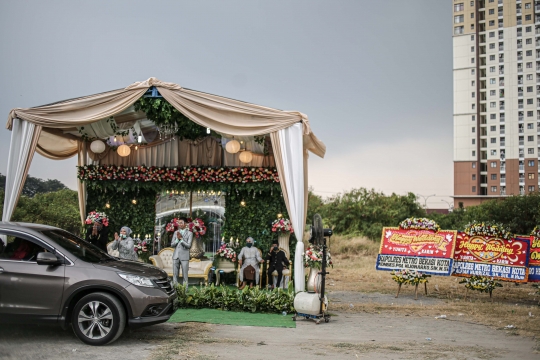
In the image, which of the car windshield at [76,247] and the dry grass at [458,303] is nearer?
the car windshield at [76,247]

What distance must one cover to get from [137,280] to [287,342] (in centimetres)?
249

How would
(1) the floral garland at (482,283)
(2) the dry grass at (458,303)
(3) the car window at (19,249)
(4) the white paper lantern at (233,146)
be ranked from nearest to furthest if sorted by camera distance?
(3) the car window at (19,249), (2) the dry grass at (458,303), (1) the floral garland at (482,283), (4) the white paper lantern at (233,146)

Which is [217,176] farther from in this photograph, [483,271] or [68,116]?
[483,271]

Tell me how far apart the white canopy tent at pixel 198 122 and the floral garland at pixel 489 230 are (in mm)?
5637

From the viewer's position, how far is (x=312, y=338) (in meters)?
8.51

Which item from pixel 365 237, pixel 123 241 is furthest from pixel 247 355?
pixel 365 237

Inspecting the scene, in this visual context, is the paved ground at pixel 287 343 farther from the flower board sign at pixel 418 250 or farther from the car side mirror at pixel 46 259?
the flower board sign at pixel 418 250

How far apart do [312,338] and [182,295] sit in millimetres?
3470

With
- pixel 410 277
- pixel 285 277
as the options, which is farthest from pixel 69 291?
pixel 410 277

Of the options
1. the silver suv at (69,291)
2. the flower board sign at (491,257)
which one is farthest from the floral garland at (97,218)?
the flower board sign at (491,257)

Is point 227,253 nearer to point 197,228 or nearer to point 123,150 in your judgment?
→ point 197,228

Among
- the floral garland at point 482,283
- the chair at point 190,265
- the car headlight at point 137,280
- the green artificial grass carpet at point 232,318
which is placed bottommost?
the green artificial grass carpet at point 232,318

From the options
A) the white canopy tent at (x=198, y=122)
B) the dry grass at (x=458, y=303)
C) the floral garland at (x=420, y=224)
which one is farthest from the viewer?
the floral garland at (x=420, y=224)

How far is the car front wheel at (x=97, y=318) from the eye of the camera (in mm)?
7414
